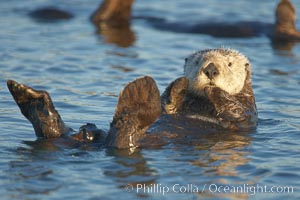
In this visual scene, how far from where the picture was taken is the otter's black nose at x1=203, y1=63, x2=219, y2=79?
6727 mm

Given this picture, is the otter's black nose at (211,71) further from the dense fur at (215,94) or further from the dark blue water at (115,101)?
the dark blue water at (115,101)

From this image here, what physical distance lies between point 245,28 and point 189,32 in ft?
2.89

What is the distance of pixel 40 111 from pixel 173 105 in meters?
1.42

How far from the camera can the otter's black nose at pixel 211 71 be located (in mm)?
6727

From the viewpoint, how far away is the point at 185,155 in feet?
19.2

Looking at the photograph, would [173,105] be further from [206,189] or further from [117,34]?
[117,34]

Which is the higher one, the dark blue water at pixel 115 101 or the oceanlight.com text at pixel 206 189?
the dark blue water at pixel 115 101

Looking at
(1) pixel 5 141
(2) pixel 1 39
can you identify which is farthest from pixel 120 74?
(1) pixel 5 141

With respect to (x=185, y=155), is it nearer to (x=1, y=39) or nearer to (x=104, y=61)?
(x=104, y=61)

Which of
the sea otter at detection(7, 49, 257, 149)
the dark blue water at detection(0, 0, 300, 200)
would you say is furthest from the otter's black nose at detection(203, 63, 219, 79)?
the dark blue water at detection(0, 0, 300, 200)

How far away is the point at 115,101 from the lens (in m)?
8.20

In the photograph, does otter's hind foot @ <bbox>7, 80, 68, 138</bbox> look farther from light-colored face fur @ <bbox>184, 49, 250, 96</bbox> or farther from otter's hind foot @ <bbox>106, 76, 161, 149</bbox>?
light-colored face fur @ <bbox>184, 49, 250, 96</bbox>

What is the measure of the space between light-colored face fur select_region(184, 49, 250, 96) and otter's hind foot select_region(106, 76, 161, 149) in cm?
114

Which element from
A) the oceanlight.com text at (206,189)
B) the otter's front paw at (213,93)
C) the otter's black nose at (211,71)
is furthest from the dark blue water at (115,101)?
the otter's black nose at (211,71)
